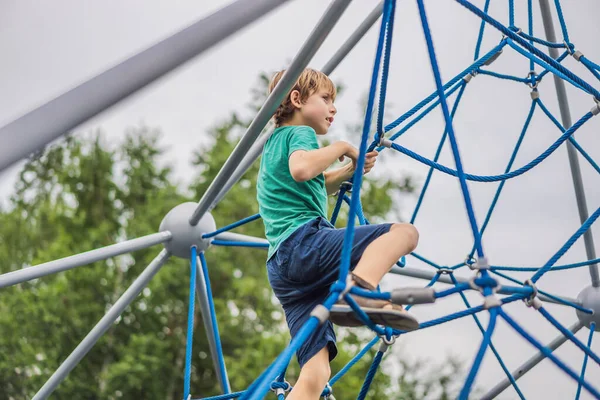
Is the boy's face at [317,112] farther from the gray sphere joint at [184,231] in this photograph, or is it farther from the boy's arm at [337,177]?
the gray sphere joint at [184,231]

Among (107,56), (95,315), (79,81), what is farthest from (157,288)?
(79,81)

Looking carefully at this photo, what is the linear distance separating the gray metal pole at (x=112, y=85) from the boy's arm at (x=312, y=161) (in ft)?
1.50

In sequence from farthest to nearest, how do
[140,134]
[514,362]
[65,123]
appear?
1. [140,134]
2. [514,362]
3. [65,123]

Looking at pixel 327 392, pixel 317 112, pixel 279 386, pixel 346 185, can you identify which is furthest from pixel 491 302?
pixel 327 392

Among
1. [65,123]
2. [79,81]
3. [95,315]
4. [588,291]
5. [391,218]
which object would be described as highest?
[391,218]

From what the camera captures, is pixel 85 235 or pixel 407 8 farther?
pixel 85 235

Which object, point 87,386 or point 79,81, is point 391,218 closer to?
point 87,386

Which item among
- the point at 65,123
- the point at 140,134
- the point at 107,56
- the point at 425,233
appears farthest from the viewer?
the point at 140,134

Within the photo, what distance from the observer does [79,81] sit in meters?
1.96

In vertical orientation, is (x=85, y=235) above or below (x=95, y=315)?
above

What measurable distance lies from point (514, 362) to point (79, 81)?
9.44 m

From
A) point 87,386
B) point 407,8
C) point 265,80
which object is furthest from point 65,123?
point 265,80

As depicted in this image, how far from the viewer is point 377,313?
220 centimetres

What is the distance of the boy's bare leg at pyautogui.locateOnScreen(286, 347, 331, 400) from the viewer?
8.24 ft
